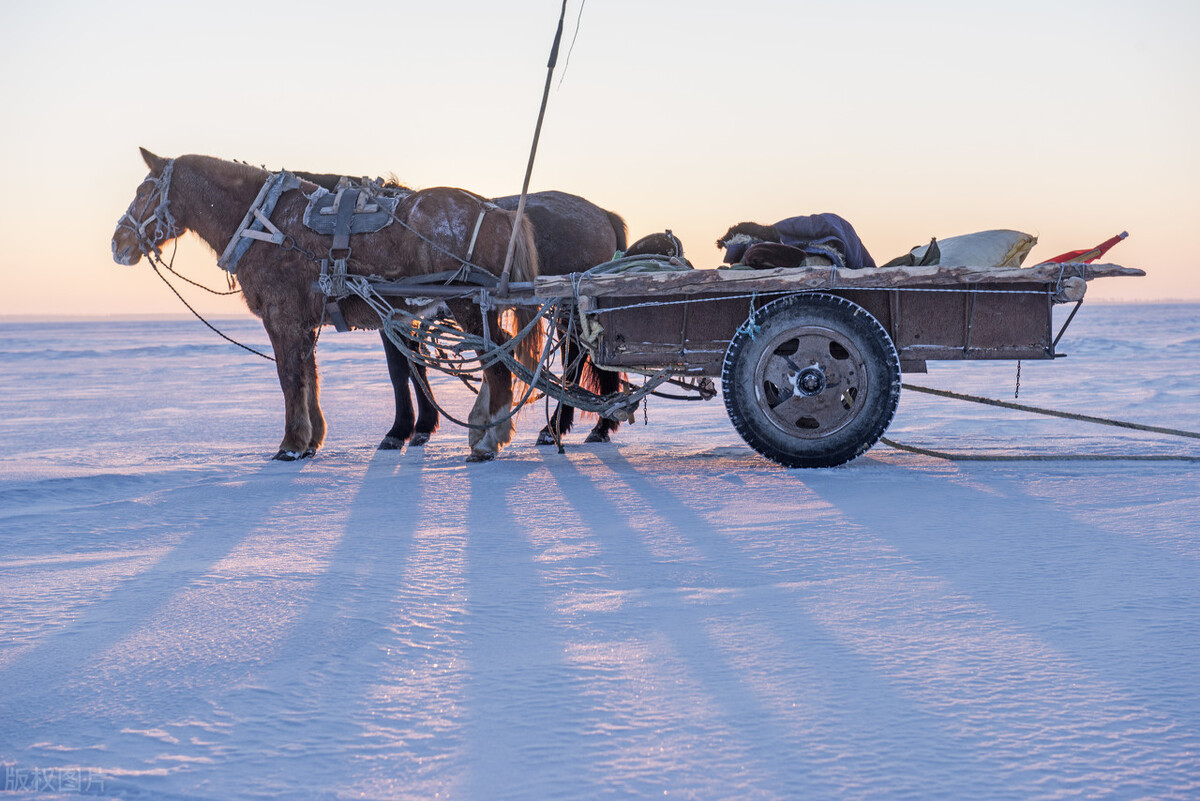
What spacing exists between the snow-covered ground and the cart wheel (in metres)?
0.24

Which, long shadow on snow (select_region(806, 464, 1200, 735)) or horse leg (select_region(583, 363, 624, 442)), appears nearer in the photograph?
long shadow on snow (select_region(806, 464, 1200, 735))

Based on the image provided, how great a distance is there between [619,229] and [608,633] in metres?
6.50

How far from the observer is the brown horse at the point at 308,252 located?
7449 millimetres

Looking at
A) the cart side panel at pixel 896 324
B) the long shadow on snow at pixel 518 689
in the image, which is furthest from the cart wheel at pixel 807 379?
the long shadow on snow at pixel 518 689

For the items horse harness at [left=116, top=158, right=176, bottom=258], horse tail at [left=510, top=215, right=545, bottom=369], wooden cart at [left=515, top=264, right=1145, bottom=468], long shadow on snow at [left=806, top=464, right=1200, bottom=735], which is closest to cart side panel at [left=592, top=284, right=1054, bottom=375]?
wooden cart at [left=515, top=264, right=1145, bottom=468]

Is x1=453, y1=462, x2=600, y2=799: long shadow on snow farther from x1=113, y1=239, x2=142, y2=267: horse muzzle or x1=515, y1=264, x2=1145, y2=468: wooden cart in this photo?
x1=113, y1=239, x2=142, y2=267: horse muzzle

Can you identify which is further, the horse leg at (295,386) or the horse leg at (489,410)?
the horse leg at (295,386)

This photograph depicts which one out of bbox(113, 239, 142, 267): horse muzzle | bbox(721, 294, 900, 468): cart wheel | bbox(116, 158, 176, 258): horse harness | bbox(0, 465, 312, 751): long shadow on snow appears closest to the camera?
bbox(0, 465, 312, 751): long shadow on snow

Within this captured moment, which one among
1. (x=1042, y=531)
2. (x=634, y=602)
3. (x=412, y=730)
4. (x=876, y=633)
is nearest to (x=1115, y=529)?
(x=1042, y=531)

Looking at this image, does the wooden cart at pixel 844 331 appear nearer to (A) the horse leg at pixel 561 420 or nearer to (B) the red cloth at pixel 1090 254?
(B) the red cloth at pixel 1090 254

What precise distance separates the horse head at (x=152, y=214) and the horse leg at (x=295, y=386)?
4.06ft

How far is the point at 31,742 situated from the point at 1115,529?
3909 millimetres

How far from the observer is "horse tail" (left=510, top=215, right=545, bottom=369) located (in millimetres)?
7523

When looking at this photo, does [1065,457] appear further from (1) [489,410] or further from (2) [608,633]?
(2) [608,633]
